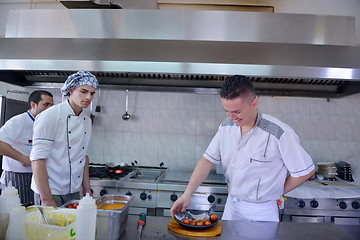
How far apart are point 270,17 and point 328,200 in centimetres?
170

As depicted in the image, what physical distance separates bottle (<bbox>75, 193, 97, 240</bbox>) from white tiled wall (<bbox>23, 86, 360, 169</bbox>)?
2.22m

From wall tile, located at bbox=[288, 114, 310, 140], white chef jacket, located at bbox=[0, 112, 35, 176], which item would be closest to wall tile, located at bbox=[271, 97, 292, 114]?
wall tile, located at bbox=[288, 114, 310, 140]

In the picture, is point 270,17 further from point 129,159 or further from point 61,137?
point 129,159

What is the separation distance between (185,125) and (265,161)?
164 cm

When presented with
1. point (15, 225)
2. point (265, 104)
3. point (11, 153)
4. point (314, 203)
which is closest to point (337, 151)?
point (265, 104)

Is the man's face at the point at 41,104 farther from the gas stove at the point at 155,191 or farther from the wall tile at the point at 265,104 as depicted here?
the wall tile at the point at 265,104

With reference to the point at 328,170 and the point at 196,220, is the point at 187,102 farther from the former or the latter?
the point at 196,220

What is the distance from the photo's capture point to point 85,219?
921 millimetres

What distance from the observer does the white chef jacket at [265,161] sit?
60.7 inches

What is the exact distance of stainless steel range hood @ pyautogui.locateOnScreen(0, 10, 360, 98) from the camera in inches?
74.9

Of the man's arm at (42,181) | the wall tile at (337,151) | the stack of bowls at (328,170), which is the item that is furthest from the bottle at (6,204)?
the wall tile at (337,151)

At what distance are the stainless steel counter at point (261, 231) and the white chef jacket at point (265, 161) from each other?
210 millimetres

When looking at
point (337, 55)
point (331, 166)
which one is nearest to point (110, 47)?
point (337, 55)

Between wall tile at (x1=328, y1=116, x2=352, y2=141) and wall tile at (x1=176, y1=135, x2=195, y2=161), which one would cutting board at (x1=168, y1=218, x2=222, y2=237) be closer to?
wall tile at (x1=176, y1=135, x2=195, y2=161)
